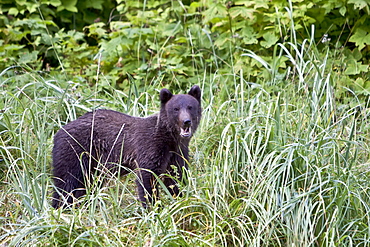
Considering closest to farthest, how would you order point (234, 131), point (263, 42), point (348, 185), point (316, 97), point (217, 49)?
point (348, 185) < point (234, 131) < point (316, 97) < point (263, 42) < point (217, 49)

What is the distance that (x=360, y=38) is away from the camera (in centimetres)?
742

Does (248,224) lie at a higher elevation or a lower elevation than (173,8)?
lower

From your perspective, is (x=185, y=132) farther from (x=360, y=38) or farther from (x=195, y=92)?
(x=360, y=38)

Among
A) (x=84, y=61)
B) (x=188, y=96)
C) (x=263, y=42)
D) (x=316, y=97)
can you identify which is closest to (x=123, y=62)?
(x=84, y=61)

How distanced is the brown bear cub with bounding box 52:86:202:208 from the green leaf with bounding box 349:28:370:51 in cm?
280

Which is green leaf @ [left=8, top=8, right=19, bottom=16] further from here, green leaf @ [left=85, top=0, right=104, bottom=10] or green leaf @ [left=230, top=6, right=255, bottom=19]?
green leaf @ [left=230, top=6, right=255, bottom=19]

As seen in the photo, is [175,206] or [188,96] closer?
[175,206]

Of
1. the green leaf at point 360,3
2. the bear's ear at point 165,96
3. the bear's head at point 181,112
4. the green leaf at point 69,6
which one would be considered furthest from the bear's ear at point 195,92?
the green leaf at point 69,6

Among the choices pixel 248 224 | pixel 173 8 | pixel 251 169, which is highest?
pixel 173 8

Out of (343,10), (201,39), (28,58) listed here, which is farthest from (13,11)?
(343,10)

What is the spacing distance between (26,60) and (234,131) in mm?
4333

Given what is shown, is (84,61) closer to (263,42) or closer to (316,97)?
(263,42)

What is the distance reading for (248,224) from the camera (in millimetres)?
4582

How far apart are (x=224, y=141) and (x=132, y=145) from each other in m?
0.86
